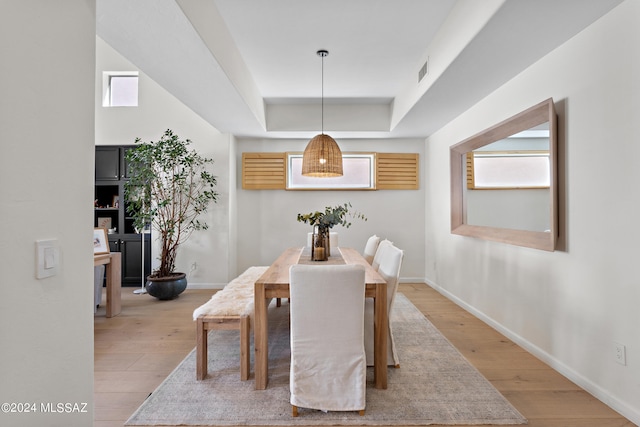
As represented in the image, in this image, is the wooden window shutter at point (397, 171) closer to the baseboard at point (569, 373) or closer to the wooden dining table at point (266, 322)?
the baseboard at point (569, 373)

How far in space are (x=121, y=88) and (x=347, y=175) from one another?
3.90 metres

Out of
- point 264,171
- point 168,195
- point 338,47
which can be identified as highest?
point 338,47

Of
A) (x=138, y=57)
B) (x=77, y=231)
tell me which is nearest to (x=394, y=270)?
(x=77, y=231)

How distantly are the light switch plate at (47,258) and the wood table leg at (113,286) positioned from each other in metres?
3.13

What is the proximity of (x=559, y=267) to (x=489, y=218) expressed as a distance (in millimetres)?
1047

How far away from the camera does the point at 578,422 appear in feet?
6.07

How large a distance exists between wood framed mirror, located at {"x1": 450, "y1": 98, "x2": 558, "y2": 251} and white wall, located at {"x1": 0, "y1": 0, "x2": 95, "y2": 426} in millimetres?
2862

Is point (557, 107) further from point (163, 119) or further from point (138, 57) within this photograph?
point (163, 119)

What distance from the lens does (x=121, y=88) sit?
529 centimetres

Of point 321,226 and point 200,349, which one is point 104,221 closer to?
point 200,349

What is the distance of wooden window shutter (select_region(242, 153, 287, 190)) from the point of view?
5.29m

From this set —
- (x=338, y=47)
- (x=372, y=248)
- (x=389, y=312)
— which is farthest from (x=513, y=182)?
(x=338, y=47)

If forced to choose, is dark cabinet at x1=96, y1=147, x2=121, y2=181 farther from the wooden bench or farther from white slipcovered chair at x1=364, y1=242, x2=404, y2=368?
white slipcovered chair at x1=364, y1=242, x2=404, y2=368

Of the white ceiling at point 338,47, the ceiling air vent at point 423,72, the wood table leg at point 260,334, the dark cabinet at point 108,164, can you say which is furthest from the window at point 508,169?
the dark cabinet at point 108,164
